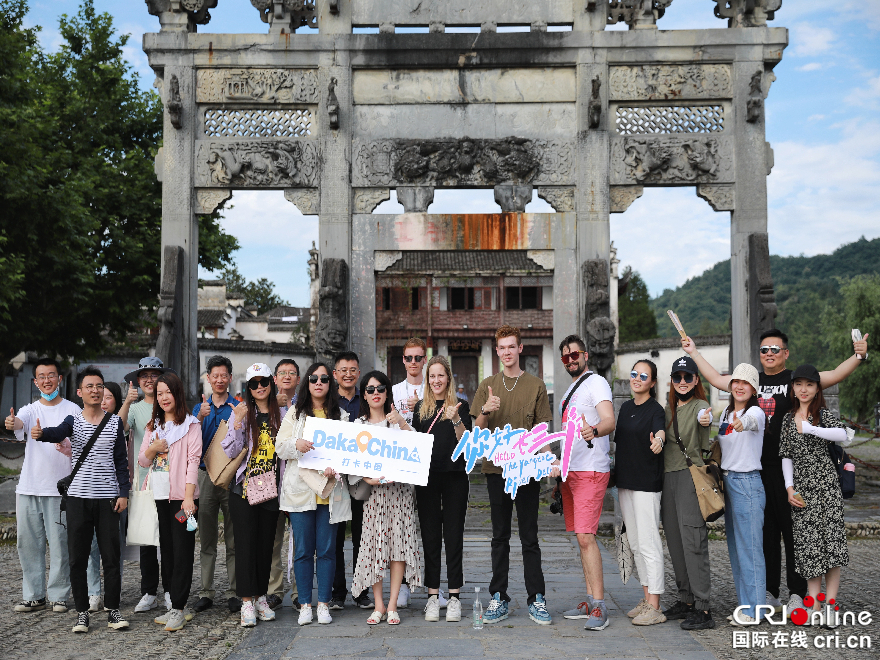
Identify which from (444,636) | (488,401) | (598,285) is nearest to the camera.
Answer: (444,636)

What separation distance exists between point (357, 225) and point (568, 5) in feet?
15.8

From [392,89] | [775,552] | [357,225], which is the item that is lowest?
[775,552]

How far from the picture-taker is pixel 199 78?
12953 mm

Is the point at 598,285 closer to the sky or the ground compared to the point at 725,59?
closer to the ground

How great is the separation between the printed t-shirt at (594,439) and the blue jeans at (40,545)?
4.33 m

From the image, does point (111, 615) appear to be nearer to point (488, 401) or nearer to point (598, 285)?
point (488, 401)

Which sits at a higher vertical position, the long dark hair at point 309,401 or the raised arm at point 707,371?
the raised arm at point 707,371

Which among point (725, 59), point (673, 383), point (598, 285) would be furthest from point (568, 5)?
point (673, 383)

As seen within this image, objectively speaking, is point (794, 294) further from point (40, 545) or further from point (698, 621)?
point (40, 545)

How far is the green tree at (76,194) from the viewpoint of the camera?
16781 mm

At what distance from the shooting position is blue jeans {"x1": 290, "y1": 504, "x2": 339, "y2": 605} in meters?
6.28

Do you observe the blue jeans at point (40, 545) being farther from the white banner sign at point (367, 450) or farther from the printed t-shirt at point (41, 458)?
the white banner sign at point (367, 450)

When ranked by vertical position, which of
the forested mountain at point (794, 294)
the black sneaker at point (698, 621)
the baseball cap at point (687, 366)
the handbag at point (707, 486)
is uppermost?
the forested mountain at point (794, 294)

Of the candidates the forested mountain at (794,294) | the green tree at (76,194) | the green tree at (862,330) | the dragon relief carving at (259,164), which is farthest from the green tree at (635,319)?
the dragon relief carving at (259,164)
